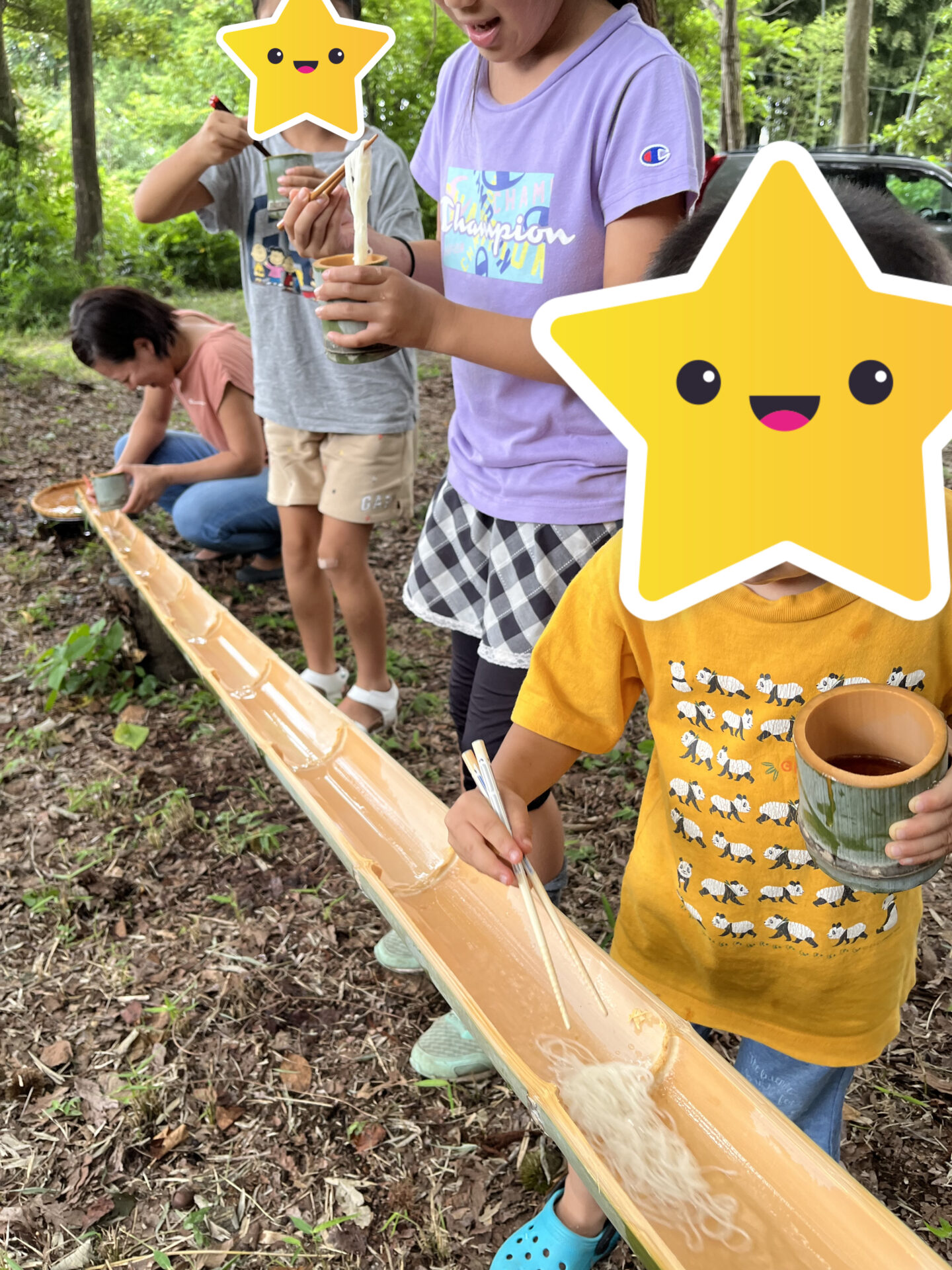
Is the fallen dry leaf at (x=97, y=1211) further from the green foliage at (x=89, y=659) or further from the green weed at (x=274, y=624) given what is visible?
the green weed at (x=274, y=624)

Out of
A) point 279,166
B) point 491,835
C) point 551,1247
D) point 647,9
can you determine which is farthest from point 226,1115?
point 647,9

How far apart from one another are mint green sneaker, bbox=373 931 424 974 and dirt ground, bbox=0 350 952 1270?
0.12ft

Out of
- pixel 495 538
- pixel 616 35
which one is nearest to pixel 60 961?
pixel 495 538

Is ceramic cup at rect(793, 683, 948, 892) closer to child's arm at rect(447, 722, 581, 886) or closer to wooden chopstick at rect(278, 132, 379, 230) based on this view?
child's arm at rect(447, 722, 581, 886)

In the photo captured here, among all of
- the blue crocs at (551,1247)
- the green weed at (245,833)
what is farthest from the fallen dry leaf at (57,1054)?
the blue crocs at (551,1247)

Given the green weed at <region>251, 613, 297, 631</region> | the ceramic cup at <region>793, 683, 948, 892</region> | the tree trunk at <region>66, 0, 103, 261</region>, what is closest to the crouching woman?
the green weed at <region>251, 613, 297, 631</region>

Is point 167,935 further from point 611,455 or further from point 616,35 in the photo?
point 616,35

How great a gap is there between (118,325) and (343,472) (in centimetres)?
149

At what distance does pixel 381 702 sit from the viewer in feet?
10.5

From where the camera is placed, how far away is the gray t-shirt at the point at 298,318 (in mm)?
2717

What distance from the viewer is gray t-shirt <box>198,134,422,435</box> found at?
107 inches

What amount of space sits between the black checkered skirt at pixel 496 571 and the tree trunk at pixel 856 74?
12746 mm

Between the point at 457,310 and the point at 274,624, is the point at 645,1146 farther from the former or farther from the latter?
the point at 274,624

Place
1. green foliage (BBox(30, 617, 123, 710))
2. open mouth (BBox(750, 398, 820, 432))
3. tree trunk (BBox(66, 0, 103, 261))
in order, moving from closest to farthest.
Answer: open mouth (BBox(750, 398, 820, 432)), green foliage (BBox(30, 617, 123, 710)), tree trunk (BBox(66, 0, 103, 261))
